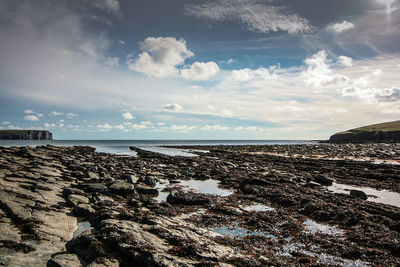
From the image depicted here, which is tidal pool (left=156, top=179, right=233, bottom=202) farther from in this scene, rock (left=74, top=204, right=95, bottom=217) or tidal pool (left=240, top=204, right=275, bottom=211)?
rock (left=74, top=204, right=95, bottom=217)

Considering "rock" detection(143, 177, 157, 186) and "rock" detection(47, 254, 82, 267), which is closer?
"rock" detection(47, 254, 82, 267)

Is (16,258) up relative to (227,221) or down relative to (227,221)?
up

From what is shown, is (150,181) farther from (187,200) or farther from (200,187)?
(187,200)

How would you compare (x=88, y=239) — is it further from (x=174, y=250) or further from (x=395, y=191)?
(x=395, y=191)

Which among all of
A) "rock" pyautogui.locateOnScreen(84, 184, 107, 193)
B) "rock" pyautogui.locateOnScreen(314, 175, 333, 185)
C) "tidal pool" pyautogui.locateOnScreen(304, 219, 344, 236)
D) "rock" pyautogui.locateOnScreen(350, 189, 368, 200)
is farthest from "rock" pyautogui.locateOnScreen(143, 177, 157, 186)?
"rock" pyautogui.locateOnScreen(314, 175, 333, 185)

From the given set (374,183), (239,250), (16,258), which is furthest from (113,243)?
(374,183)

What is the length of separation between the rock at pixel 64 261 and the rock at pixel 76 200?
20.3 ft

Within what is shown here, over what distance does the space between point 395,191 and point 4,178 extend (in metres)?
30.5

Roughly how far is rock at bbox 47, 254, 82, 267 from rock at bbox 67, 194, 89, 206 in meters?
6.18

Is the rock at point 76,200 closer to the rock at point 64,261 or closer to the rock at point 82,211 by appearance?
the rock at point 82,211

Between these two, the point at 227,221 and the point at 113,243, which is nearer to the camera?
the point at 113,243

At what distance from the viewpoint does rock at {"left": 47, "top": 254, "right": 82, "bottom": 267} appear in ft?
20.4

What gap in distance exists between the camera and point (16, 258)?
6598 millimetres


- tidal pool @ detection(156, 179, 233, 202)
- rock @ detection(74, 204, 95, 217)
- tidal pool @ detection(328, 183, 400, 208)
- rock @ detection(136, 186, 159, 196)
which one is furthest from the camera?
tidal pool @ detection(156, 179, 233, 202)
